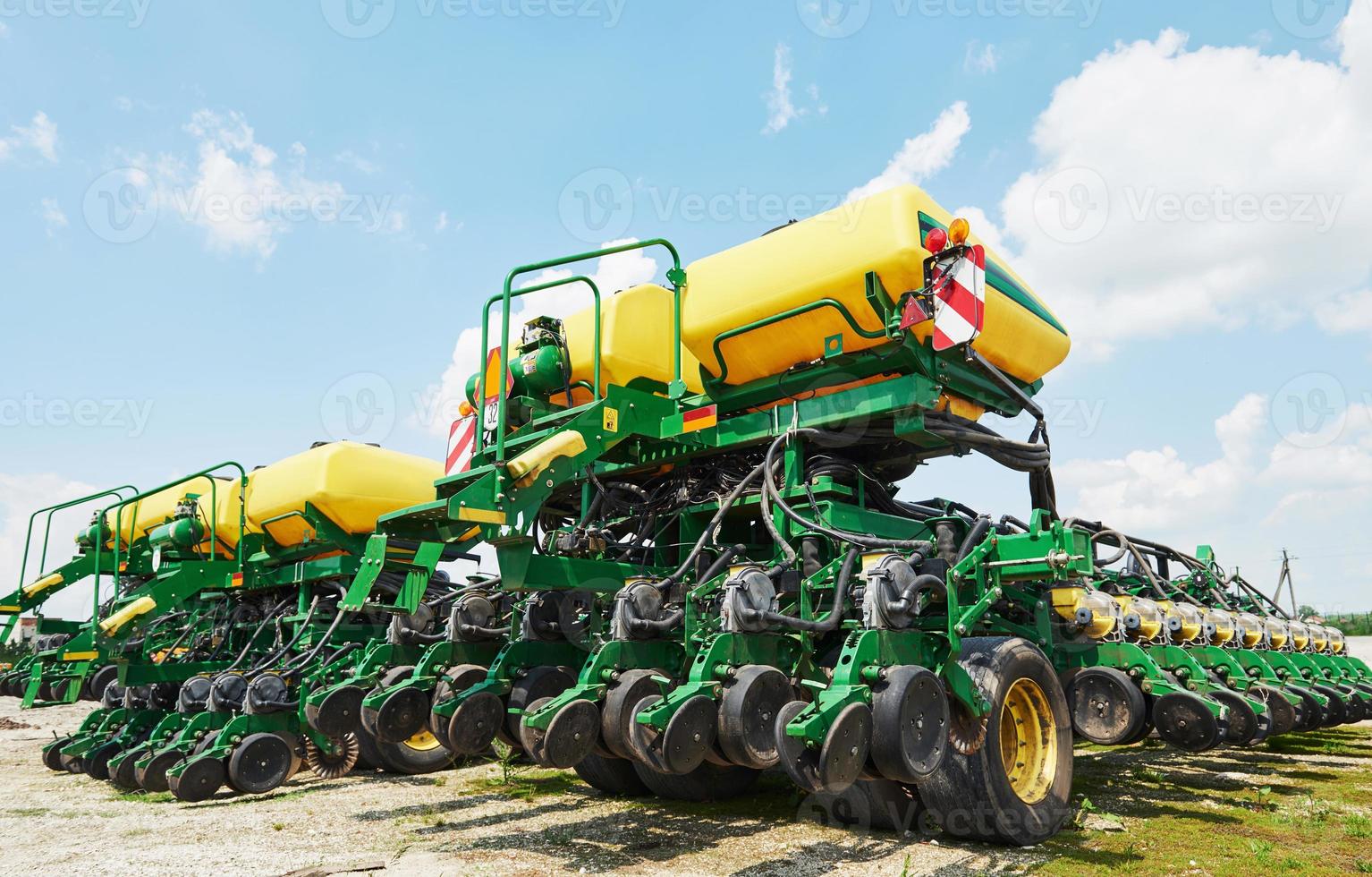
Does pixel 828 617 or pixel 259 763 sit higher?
pixel 828 617

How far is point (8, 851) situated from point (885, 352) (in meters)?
6.16

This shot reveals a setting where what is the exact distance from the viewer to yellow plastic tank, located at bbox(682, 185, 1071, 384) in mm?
6008

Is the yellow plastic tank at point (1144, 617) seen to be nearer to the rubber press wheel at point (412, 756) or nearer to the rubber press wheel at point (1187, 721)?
the rubber press wheel at point (1187, 721)

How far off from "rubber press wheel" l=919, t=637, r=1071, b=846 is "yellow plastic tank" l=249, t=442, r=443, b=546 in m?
6.72

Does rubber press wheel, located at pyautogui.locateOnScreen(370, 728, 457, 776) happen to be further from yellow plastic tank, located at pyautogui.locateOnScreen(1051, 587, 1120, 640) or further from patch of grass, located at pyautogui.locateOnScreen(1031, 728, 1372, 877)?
patch of grass, located at pyautogui.locateOnScreen(1031, 728, 1372, 877)

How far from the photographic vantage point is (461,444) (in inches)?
319

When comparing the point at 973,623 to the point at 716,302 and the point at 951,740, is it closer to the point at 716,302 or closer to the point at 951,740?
the point at 951,740

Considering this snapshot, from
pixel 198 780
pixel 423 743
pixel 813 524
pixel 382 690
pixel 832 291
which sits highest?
pixel 832 291

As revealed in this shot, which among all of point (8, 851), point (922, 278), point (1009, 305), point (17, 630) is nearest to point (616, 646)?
point (922, 278)

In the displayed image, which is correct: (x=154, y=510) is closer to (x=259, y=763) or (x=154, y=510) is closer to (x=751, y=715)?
(x=259, y=763)

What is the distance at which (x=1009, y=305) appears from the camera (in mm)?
6609

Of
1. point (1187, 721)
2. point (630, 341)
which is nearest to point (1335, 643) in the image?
point (1187, 721)

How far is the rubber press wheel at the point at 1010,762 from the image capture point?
503 centimetres

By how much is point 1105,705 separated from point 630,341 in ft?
14.3
